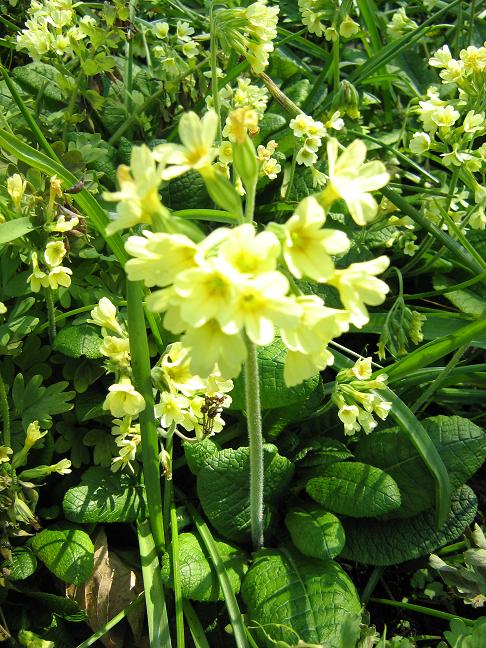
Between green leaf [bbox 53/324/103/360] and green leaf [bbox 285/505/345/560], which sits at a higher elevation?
green leaf [bbox 53/324/103/360]

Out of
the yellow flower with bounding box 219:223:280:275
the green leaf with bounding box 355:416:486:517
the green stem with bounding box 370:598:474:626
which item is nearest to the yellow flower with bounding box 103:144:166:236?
the yellow flower with bounding box 219:223:280:275

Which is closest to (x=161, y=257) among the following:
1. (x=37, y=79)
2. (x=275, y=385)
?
(x=275, y=385)

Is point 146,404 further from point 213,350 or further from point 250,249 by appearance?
point 250,249

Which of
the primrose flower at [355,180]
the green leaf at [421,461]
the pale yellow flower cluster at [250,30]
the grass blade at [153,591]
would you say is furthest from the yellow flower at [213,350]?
the pale yellow flower cluster at [250,30]

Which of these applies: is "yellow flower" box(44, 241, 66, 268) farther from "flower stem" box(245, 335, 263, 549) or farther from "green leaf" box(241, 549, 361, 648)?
"green leaf" box(241, 549, 361, 648)

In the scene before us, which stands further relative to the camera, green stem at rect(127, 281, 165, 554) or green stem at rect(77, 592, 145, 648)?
green stem at rect(77, 592, 145, 648)

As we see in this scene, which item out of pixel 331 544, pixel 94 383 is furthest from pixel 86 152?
pixel 331 544
